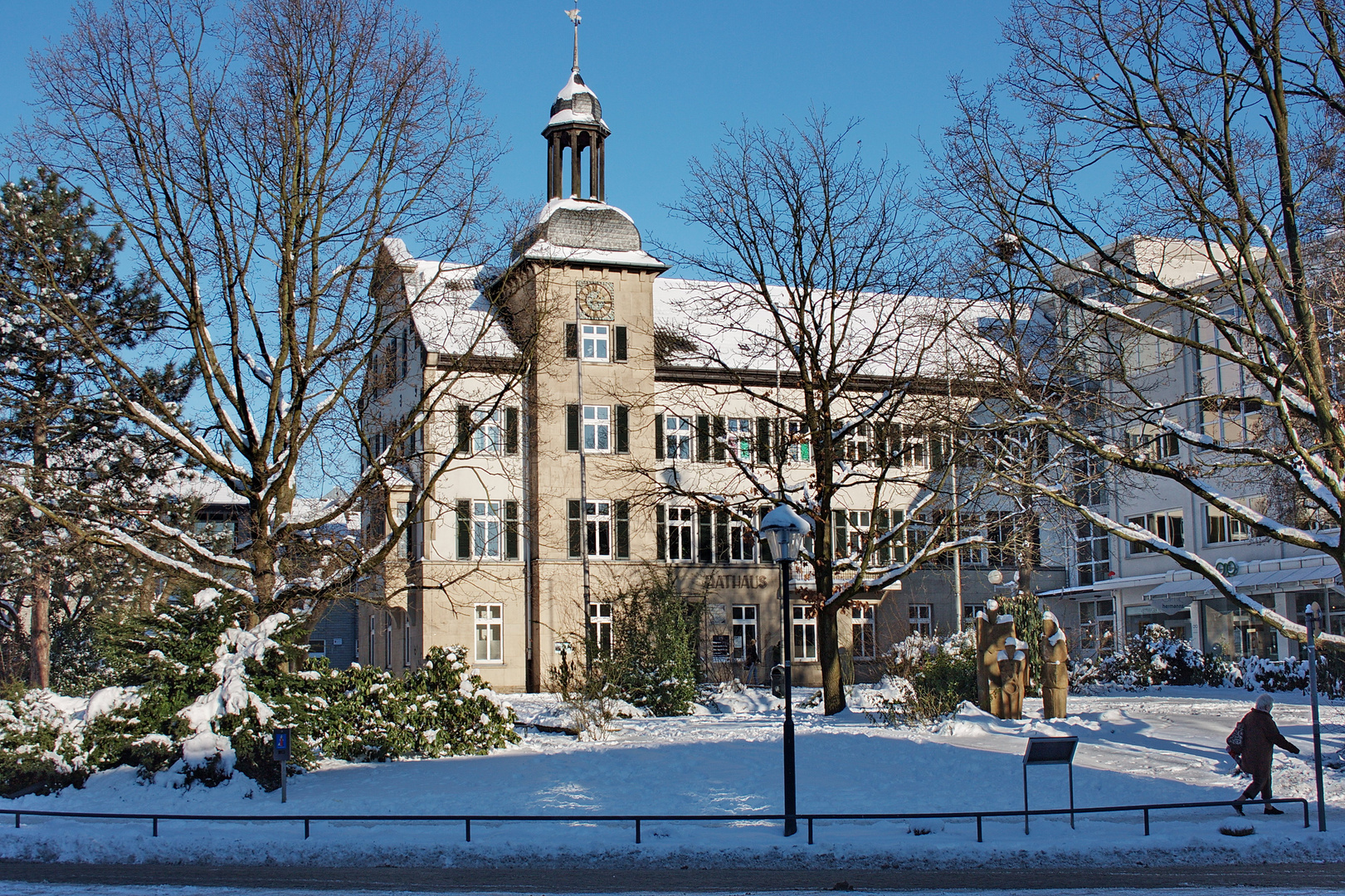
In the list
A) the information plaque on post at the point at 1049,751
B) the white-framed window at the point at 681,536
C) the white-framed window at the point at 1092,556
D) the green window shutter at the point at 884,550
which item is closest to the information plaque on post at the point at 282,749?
the information plaque on post at the point at 1049,751

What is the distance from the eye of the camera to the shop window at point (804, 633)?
42.6m

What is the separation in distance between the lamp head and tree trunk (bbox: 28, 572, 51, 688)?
23.2 metres

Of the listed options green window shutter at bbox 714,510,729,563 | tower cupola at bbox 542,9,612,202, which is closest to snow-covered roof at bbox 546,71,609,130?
tower cupola at bbox 542,9,612,202

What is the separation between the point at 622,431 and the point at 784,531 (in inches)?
1007

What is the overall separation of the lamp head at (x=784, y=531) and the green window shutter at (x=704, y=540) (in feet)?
87.6

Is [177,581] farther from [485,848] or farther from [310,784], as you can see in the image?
[485,848]

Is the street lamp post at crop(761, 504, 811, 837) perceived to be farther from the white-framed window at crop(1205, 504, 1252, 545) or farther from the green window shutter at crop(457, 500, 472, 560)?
the white-framed window at crop(1205, 504, 1252, 545)

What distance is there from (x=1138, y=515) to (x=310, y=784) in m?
34.9

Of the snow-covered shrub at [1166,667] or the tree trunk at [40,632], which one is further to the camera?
the snow-covered shrub at [1166,667]

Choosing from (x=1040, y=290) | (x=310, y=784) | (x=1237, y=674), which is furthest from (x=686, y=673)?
(x=1237, y=674)

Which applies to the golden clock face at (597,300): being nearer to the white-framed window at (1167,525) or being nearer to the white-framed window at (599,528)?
the white-framed window at (599,528)

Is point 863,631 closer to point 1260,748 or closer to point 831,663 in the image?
point 831,663

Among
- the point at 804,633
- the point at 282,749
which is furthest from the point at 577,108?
the point at 282,749

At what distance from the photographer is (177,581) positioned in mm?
22797
